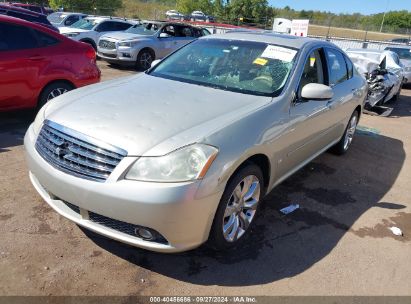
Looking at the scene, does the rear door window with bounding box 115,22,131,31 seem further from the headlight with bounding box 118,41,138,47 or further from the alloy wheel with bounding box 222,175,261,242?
the alloy wheel with bounding box 222,175,261,242

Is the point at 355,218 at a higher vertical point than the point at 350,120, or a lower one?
lower

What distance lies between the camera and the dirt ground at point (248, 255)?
9.27ft

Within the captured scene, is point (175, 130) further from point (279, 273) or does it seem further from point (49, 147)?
point (279, 273)

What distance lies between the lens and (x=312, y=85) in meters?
3.76

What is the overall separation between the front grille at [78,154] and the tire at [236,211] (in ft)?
2.72

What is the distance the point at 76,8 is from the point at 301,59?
42.4 meters

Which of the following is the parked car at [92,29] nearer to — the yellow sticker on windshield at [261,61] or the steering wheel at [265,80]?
the yellow sticker on windshield at [261,61]

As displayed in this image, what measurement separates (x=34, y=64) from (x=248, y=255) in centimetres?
428

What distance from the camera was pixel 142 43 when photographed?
13008mm

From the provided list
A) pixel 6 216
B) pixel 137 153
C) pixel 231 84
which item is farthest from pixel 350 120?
pixel 6 216

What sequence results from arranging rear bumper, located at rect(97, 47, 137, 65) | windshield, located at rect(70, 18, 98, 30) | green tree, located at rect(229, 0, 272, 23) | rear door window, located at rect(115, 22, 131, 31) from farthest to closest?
green tree, located at rect(229, 0, 272, 23) → rear door window, located at rect(115, 22, 131, 31) → windshield, located at rect(70, 18, 98, 30) → rear bumper, located at rect(97, 47, 137, 65)

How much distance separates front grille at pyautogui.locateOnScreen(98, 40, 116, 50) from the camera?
516 inches

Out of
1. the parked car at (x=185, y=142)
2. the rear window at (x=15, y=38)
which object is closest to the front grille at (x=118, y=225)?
the parked car at (x=185, y=142)

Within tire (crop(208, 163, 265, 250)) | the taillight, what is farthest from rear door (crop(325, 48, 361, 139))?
the taillight
